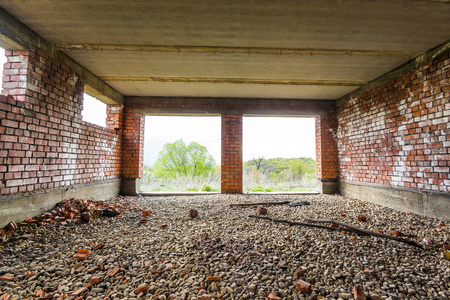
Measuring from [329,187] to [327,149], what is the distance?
110 centimetres

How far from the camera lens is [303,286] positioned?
137 cm

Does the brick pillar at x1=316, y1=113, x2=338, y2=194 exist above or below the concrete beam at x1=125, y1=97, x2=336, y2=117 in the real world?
below

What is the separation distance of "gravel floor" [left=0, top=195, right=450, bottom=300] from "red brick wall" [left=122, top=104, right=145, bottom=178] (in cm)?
289

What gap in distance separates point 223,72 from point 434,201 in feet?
14.1

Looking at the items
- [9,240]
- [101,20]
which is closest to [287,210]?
[9,240]

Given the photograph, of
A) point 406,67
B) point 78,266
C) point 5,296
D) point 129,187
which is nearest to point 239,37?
point 406,67

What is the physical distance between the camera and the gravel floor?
1.39 meters

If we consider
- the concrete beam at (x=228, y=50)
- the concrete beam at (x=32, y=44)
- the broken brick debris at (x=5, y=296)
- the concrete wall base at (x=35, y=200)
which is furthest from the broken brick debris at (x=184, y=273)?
the concrete beam at (x=32, y=44)

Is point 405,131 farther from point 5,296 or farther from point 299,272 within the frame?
point 5,296

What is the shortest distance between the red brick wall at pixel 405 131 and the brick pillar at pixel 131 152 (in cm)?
575

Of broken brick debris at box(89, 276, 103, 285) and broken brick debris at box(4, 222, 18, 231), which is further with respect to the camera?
broken brick debris at box(4, 222, 18, 231)

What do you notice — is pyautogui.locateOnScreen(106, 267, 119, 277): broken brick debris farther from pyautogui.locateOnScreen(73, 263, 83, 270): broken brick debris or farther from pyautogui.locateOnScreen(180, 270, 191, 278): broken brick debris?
pyautogui.locateOnScreen(180, 270, 191, 278): broken brick debris

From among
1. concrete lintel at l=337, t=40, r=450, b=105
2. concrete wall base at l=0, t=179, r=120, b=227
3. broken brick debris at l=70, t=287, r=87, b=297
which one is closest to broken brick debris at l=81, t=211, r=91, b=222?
concrete wall base at l=0, t=179, r=120, b=227

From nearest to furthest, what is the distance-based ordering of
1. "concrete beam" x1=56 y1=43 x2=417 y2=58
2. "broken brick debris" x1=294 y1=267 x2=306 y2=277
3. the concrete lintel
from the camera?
"broken brick debris" x1=294 y1=267 x2=306 y2=277
the concrete lintel
"concrete beam" x1=56 y1=43 x2=417 y2=58
